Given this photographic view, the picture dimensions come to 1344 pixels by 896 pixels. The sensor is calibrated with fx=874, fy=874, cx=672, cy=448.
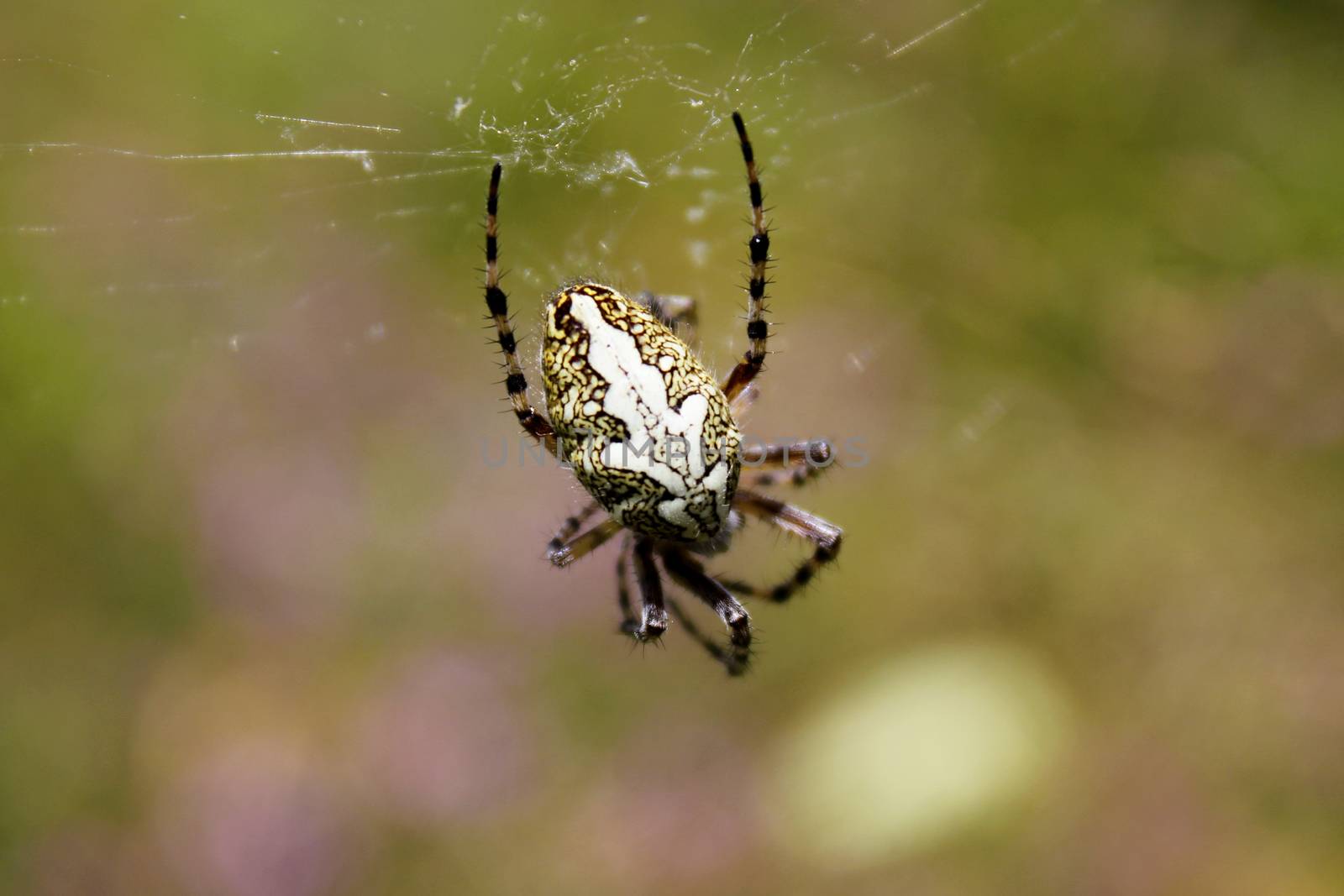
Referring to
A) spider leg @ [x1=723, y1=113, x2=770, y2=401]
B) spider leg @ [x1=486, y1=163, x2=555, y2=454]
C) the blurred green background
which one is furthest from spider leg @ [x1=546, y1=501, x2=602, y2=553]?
the blurred green background

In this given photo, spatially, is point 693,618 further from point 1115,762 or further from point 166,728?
point 166,728

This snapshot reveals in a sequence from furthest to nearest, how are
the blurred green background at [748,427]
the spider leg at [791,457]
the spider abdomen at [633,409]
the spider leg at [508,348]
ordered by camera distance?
the blurred green background at [748,427] → the spider leg at [791,457] → the spider leg at [508,348] → the spider abdomen at [633,409]

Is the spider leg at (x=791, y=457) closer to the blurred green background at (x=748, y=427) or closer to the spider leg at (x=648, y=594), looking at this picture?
the spider leg at (x=648, y=594)

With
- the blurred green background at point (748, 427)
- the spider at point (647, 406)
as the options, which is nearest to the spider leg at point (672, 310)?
the spider at point (647, 406)

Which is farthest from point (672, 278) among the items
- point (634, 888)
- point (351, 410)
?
point (634, 888)

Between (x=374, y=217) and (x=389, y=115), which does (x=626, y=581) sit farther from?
(x=389, y=115)

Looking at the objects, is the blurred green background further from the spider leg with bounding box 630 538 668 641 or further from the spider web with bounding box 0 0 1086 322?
the spider leg with bounding box 630 538 668 641
